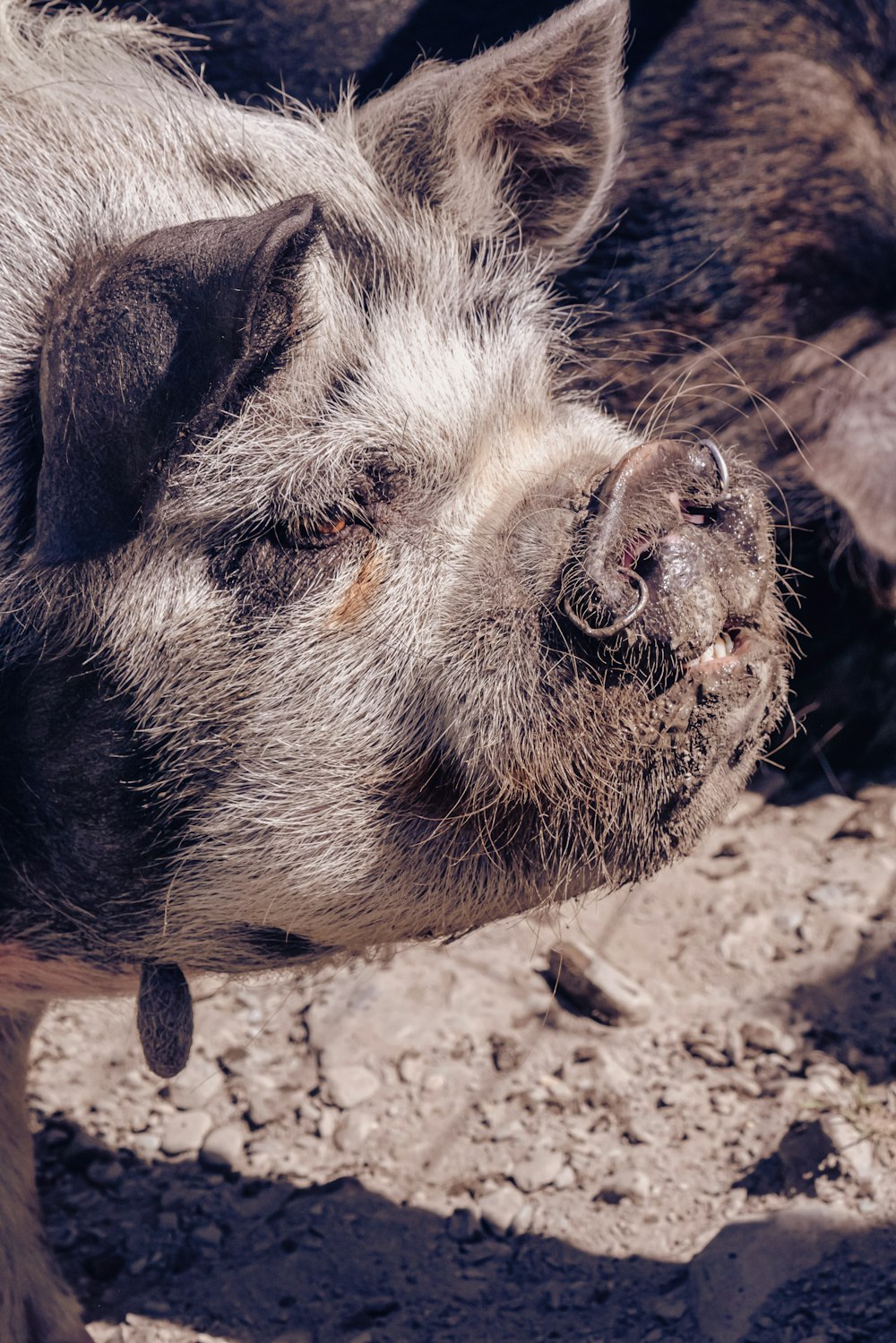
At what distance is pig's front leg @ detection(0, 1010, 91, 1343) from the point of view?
2.46m

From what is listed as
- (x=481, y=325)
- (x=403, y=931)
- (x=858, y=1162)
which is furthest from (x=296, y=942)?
(x=858, y=1162)

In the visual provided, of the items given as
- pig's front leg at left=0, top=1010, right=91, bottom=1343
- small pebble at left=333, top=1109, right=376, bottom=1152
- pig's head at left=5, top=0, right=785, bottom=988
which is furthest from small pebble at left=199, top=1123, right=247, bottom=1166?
pig's head at left=5, top=0, right=785, bottom=988

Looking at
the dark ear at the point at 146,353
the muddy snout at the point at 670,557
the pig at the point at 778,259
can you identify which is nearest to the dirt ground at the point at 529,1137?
the pig at the point at 778,259

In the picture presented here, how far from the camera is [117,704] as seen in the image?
80.8 inches

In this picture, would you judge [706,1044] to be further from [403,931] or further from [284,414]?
[284,414]

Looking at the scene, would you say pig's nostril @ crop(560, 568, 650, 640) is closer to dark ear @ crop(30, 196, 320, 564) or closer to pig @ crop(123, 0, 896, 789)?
dark ear @ crop(30, 196, 320, 564)

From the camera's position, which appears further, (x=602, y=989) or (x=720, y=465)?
(x=602, y=989)

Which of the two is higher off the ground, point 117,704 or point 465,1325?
point 117,704

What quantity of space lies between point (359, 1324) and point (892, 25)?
3563mm

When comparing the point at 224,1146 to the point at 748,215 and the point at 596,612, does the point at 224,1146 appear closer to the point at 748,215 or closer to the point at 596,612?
the point at 596,612

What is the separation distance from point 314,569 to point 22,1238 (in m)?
1.45

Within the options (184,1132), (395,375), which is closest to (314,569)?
(395,375)

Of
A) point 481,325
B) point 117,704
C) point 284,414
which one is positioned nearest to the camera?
point 284,414

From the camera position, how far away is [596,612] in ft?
5.97
